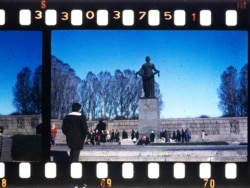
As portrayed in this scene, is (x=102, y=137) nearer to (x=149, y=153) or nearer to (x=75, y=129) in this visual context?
(x=75, y=129)

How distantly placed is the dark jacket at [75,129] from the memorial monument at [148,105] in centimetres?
48

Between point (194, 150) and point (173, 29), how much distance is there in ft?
3.36

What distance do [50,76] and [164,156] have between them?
3.83ft

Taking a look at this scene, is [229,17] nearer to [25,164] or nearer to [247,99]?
[247,99]

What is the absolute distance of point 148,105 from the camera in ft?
10.1

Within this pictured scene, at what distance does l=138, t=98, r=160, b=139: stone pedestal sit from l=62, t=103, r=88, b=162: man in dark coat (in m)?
0.48

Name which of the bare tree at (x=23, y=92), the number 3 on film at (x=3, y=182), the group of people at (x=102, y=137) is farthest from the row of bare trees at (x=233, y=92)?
the number 3 on film at (x=3, y=182)

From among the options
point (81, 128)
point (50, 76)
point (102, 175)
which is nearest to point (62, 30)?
point (50, 76)

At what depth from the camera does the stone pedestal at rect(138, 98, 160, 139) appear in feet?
9.97

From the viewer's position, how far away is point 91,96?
10.1 feet

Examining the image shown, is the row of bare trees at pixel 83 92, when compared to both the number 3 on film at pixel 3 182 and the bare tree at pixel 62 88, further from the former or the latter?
the number 3 on film at pixel 3 182

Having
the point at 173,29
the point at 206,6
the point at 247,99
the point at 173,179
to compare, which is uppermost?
the point at 206,6

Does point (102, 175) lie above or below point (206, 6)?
below

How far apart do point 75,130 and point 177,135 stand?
2.81 ft
